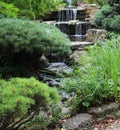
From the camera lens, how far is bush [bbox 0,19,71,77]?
5.85m

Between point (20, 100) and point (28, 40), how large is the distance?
9.93ft

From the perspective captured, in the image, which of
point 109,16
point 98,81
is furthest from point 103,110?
point 109,16

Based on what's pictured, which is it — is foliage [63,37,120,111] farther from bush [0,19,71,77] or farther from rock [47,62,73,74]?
rock [47,62,73,74]

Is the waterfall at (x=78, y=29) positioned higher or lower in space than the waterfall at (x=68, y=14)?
lower

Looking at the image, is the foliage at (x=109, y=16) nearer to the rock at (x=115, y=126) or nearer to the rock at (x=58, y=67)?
the rock at (x=58, y=67)

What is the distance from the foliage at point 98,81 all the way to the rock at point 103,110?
0.30 feet

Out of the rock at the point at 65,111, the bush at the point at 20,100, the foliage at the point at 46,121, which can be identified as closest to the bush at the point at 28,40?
the rock at the point at 65,111

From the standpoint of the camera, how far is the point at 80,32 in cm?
1221

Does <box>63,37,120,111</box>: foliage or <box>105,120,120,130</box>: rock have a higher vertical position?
<box>63,37,120,111</box>: foliage

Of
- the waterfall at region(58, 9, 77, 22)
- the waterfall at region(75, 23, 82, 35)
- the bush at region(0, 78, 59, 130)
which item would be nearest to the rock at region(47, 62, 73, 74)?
the bush at region(0, 78, 59, 130)

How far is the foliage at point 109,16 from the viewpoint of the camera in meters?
10.5

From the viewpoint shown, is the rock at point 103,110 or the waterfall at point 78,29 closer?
the rock at point 103,110

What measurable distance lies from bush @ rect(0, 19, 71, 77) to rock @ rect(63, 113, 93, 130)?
2.50m

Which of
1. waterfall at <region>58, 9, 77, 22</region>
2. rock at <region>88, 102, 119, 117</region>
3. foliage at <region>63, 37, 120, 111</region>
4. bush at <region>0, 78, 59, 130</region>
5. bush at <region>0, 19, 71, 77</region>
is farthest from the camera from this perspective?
waterfall at <region>58, 9, 77, 22</region>
